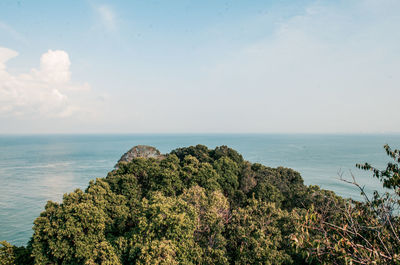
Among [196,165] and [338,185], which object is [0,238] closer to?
[196,165]

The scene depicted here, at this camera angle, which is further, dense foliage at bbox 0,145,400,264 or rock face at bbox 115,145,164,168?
rock face at bbox 115,145,164,168

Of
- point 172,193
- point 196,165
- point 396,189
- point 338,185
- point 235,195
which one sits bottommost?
point 338,185

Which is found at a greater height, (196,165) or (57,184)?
(196,165)

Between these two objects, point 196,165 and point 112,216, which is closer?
point 112,216

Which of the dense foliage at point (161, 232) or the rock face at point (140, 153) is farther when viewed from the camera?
the rock face at point (140, 153)

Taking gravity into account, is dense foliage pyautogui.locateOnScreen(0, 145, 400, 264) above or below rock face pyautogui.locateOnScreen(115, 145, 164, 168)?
below

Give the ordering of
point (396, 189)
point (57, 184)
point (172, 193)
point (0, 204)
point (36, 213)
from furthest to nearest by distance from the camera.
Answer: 1. point (57, 184)
2. point (0, 204)
3. point (36, 213)
4. point (172, 193)
5. point (396, 189)

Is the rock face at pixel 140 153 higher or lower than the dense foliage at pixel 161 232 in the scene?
higher

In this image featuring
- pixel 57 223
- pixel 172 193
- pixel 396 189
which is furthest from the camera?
pixel 172 193

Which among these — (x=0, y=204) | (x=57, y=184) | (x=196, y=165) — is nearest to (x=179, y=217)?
(x=196, y=165)

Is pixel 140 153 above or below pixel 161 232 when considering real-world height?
above

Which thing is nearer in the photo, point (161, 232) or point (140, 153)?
point (161, 232)
